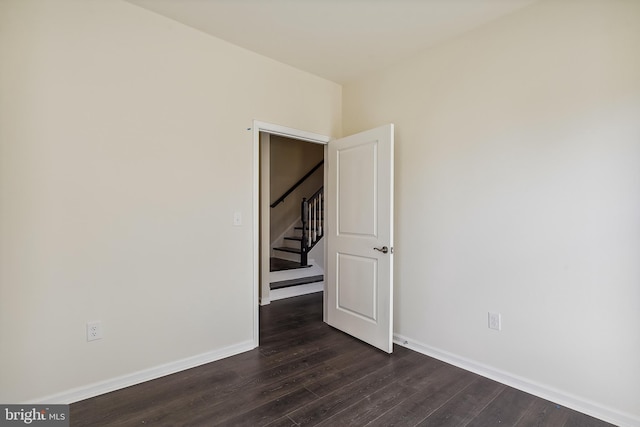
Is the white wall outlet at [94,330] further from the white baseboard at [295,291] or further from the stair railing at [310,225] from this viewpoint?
the stair railing at [310,225]

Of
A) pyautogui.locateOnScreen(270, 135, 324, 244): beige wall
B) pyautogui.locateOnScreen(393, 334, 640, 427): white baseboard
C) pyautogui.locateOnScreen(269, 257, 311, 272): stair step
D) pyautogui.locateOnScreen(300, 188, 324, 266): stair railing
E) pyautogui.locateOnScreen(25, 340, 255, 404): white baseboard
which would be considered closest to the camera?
pyautogui.locateOnScreen(393, 334, 640, 427): white baseboard

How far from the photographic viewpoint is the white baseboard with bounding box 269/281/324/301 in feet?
14.0

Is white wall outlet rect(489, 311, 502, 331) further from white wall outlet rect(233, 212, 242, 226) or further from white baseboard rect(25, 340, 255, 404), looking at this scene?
white wall outlet rect(233, 212, 242, 226)

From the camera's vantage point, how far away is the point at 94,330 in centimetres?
202

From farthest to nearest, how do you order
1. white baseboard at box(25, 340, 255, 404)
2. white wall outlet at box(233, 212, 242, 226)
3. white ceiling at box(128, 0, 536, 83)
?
1. white wall outlet at box(233, 212, 242, 226)
2. white ceiling at box(128, 0, 536, 83)
3. white baseboard at box(25, 340, 255, 404)

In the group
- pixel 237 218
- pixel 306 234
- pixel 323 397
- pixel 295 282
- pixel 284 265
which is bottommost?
pixel 323 397

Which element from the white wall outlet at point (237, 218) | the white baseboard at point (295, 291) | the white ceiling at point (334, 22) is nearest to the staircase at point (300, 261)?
A: the white baseboard at point (295, 291)

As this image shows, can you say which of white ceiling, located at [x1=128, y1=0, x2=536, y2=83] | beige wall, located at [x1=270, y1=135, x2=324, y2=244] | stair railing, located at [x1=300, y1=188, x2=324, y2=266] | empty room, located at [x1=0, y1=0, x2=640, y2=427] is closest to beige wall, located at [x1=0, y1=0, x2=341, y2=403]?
empty room, located at [x1=0, y1=0, x2=640, y2=427]

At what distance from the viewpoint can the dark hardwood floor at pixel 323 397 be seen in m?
1.79

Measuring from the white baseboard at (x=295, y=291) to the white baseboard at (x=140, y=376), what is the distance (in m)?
1.52

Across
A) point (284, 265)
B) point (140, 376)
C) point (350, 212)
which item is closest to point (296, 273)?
point (284, 265)

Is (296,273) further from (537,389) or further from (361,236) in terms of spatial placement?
(537,389)

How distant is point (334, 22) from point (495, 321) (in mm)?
2460

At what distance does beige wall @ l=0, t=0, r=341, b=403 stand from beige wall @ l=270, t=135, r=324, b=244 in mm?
3240
